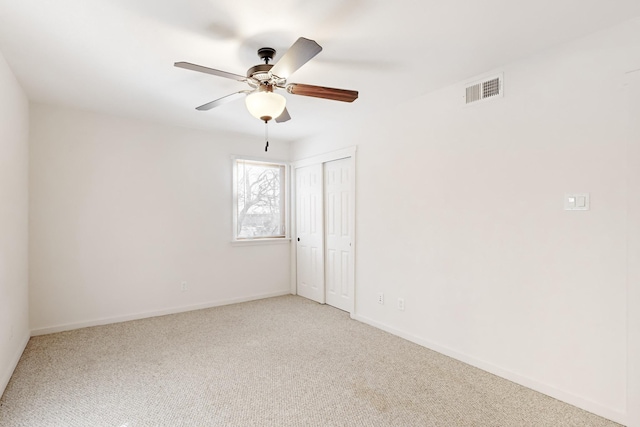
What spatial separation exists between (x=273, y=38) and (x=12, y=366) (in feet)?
10.7

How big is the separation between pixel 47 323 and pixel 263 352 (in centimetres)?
245

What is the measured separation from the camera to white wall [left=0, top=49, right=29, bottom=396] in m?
2.46

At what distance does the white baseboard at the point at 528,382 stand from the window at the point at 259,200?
251 centimetres

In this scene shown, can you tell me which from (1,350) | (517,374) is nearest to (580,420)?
(517,374)

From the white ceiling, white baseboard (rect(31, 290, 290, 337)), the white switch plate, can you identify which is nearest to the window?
white baseboard (rect(31, 290, 290, 337))

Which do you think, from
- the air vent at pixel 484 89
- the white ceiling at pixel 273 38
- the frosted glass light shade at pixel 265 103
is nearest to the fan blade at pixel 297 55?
the frosted glass light shade at pixel 265 103

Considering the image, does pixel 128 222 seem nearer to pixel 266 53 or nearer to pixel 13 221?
pixel 13 221

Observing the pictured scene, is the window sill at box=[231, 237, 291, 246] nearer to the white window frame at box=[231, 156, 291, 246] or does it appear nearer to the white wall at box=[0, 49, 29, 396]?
the white window frame at box=[231, 156, 291, 246]

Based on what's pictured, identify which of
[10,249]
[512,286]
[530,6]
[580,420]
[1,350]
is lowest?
[580,420]

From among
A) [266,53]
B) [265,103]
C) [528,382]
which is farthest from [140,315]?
[528,382]

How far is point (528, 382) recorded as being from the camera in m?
2.45

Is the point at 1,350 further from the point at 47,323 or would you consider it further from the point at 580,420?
the point at 580,420

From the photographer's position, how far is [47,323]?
355cm

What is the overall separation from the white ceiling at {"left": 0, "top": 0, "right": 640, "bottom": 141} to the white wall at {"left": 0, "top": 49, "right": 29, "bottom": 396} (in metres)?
Answer: 0.29
